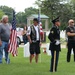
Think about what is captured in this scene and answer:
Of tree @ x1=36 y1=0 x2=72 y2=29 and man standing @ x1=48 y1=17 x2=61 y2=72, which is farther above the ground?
tree @ x1=36 y1=0 x2=72 y2=29

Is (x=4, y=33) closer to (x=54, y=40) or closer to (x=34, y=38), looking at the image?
(x=34, y=38)

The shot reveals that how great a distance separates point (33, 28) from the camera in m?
13.4

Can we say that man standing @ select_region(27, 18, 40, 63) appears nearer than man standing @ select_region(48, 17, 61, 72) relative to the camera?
No

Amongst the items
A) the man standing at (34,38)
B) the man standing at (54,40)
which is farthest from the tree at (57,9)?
the man standing at (54,40)

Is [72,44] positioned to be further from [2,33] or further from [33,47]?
[2,33]

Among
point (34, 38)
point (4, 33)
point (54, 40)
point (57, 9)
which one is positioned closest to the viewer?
point (54, 40)

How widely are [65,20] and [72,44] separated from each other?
3324 centimetres

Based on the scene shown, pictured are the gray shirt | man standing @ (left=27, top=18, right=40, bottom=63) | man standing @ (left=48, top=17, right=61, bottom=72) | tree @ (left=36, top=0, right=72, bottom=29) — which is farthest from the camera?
tree @ (left=36, top=0, right=72, bottom=29)

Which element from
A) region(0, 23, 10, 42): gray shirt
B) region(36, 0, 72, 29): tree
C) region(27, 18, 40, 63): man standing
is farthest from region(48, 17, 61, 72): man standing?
region(36, 0, 72, 29): tree

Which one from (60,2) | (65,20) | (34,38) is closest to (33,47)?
(34,38)

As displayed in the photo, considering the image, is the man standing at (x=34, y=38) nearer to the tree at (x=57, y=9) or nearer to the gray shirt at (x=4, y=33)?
the gray shirt at (x=4, y=33)

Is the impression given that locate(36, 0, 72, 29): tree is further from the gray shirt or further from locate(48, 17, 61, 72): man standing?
locate(48, 17, 61, 72): man standing

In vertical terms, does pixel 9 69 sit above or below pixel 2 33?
below

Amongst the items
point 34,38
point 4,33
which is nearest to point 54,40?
point 34,38
